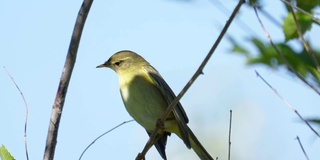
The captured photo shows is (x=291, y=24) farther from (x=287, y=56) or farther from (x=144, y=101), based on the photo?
(x=144, y=101)

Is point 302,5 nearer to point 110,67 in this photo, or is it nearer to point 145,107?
point 145,107

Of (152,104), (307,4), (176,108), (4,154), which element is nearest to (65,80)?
(4,154)

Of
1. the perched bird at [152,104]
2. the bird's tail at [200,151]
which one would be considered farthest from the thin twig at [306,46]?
the bird's tail at [200,151]

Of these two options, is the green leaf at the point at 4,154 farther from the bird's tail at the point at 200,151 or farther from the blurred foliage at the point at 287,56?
the bird's tail at the point at 200,151

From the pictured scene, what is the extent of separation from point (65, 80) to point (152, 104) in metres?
2.47

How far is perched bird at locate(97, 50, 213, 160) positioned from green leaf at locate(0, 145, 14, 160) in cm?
233

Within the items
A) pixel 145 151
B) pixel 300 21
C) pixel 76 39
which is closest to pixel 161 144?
pixel 145 151

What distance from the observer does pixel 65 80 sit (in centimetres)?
307

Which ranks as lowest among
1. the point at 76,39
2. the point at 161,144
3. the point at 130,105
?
the point at 161,144

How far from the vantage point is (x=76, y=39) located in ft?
9.98

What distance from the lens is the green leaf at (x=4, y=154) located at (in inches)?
107

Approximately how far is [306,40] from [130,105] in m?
3.21

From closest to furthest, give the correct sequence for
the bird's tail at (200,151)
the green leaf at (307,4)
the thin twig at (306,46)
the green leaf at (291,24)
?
the thin twig at (306,46) < the green leaf at (307,4) < the green leaf at (291,24) < the bird's tail at (200,151)

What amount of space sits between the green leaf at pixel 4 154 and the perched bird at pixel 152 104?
2.33m
